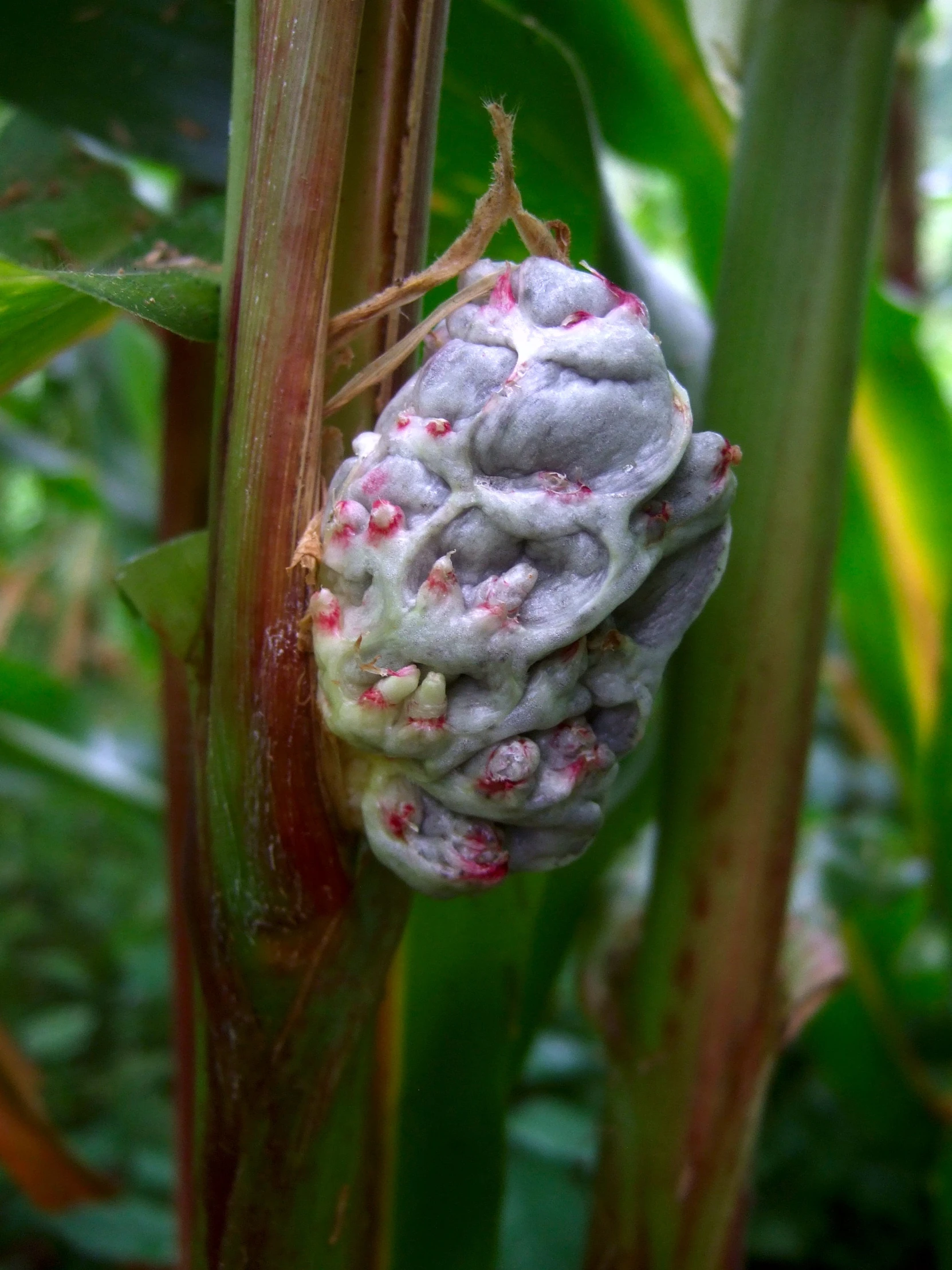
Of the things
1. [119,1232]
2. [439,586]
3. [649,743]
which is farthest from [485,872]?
[119,1232]

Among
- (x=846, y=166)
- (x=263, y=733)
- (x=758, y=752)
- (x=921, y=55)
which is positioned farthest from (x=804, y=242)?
(x=921, y=55)

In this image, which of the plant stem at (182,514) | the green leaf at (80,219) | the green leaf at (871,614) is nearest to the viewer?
the green leaf at (80,219)

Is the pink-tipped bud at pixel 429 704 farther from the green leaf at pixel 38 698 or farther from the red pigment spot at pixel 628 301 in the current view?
the green leaf at pixel 38 698

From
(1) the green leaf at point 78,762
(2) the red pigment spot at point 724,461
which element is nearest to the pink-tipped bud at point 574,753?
(2) the red pigment spot at point 724,461

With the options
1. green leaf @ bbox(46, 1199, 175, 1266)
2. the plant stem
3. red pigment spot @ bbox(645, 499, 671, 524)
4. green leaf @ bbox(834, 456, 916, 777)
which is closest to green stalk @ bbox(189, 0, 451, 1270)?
red pigment spot @ bbox(645, 499, 671, 524)

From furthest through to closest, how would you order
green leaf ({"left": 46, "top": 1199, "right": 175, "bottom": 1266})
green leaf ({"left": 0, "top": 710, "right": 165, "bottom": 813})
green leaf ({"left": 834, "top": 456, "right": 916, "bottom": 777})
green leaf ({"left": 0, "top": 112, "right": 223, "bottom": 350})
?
green leaf ({"left": 834, "top": 456, "right": 916, "bottom": 777})
green leaf ({"left": 0, "top": 710, "right": 165, "bottom": 813})
green leaf ({"left": 46, "top": 1199, "right": 175, "bottom": 1266})
green leaf ({"left": 0, "top": 112, "right": 223, "bottom": 350})

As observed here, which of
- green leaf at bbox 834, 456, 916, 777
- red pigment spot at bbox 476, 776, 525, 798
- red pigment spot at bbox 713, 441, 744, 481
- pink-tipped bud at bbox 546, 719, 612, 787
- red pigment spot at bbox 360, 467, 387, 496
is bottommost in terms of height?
green leaf at bbox 834, 456, 916, 777

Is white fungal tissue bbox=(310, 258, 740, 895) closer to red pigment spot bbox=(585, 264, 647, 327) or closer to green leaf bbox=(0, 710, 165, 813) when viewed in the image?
red pigment spot bbox=(585, 264, 647, 327)
